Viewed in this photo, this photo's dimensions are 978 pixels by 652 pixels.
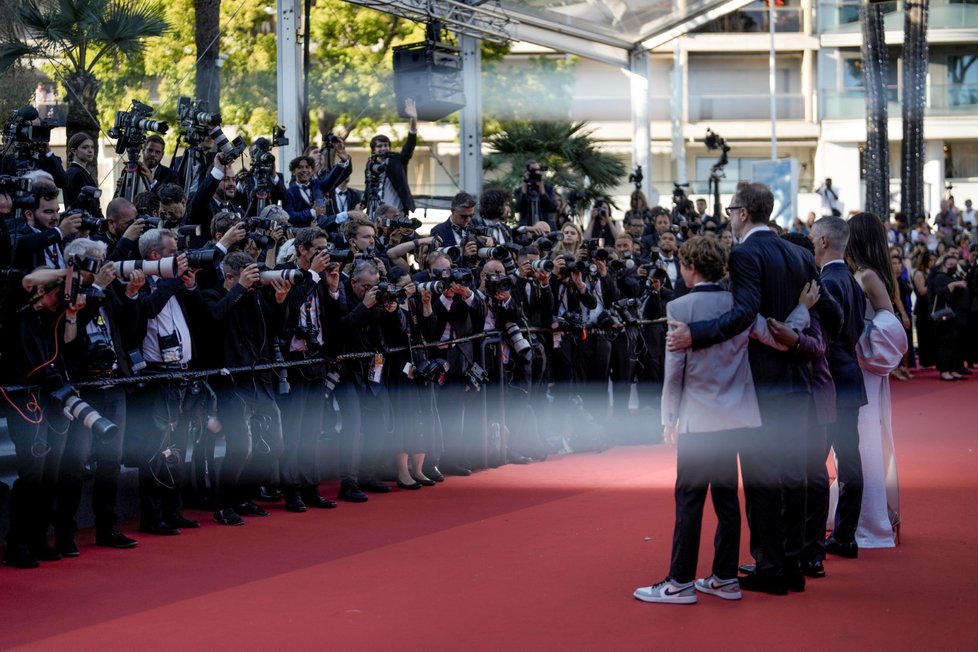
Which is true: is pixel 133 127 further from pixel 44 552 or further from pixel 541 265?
pixel 44 552

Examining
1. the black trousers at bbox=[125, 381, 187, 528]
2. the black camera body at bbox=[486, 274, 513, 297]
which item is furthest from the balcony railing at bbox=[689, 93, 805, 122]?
the black trousers at bbox=[125, 381, 187, 528]

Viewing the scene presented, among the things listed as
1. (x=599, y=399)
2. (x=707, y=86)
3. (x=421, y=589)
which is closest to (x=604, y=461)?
(x=599, y=399)

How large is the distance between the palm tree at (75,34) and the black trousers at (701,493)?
9558 millimetres

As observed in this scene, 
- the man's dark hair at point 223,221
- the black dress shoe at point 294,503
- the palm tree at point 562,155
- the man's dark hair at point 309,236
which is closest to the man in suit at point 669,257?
the man's dark hair at point 309,236

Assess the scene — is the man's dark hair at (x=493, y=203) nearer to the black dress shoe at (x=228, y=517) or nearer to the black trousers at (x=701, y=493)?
the black dress shoe at (x=228, y=517)

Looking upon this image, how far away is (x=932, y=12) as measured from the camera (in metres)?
46.5

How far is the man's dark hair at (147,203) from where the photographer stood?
972 centimetres

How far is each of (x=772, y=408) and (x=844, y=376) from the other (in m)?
0.94

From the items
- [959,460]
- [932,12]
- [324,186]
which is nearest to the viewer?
[959,460]

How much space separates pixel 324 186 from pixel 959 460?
5.89 meters

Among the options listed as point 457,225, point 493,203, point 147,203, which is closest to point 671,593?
point 147,203

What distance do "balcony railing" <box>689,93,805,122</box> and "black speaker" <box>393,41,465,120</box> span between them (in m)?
31.7

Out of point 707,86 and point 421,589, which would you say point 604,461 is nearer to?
point 421,589

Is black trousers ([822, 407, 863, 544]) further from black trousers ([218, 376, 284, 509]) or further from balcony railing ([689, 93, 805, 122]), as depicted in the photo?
balcony railing ([689, 93, 805, 122])
